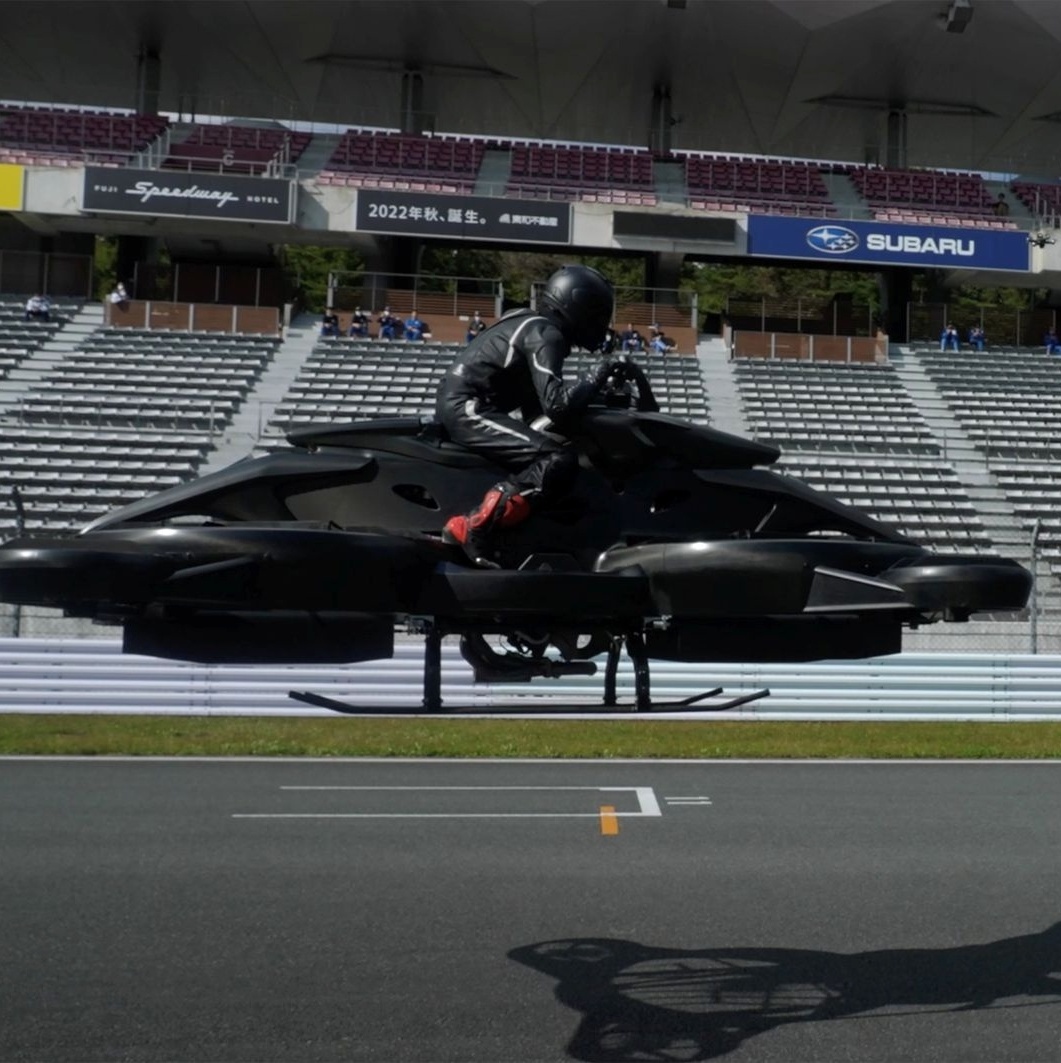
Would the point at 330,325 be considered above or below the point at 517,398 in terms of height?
above

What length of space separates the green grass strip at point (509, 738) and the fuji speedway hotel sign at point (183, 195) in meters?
16.7

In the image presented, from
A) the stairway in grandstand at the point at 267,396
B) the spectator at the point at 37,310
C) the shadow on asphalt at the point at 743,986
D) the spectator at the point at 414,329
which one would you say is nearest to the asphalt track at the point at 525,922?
the shadow on asphalt at the point at 743,986

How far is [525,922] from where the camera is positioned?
741 cm

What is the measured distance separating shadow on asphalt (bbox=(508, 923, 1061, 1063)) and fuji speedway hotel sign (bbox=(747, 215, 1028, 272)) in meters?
25.7

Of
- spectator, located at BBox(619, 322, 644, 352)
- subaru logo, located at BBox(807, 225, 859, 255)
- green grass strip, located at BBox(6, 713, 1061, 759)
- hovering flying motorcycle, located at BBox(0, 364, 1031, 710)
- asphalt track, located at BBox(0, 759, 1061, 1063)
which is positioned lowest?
green grass strip, located at BBox(6, 713, 1061, 759)

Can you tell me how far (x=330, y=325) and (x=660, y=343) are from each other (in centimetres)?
671

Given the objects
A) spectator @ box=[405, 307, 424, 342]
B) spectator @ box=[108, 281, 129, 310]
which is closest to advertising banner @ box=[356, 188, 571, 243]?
spectator @ box=[405, 307, 424, 342]

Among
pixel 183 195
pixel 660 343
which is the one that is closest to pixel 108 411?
pixel 183 195

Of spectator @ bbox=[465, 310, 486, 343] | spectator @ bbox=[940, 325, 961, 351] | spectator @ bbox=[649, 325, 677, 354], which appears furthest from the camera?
spectator @ bbox=[940, 325, 961, 351]

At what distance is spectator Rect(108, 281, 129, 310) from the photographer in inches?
1126

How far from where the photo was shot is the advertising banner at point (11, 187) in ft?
98.2

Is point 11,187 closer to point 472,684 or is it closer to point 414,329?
point 414,329

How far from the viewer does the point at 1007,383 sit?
28516 millimetres

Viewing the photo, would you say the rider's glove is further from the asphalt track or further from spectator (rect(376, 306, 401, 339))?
spectator (rect(376, 306, 401, 339))
